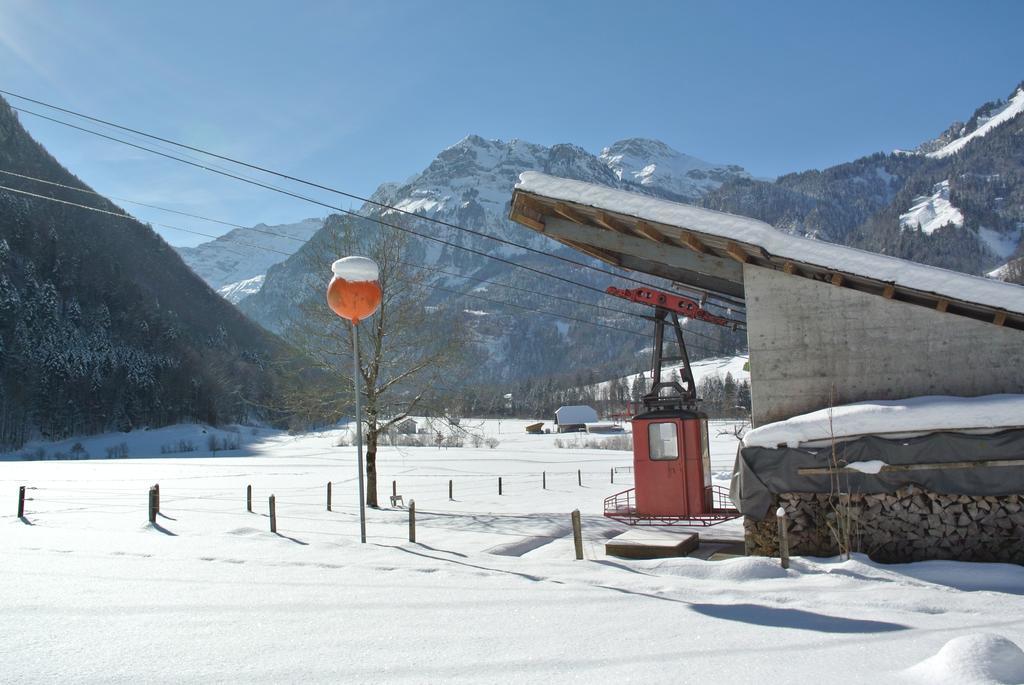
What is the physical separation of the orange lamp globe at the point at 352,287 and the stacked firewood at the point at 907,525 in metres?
6.53

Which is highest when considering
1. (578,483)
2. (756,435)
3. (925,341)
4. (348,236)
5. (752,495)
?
(348,236)

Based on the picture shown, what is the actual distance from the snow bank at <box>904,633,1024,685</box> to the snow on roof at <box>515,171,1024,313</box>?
20.4 feet

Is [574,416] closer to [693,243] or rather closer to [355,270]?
[693,243]

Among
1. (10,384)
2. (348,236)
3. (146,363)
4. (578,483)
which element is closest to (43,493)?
(348,236)

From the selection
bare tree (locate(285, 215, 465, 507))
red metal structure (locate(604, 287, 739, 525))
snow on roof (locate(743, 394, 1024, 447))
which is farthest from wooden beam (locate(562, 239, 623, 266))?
bare tree (locate(285, 215, 465, 507))

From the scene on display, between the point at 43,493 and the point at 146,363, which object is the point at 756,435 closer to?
the point at 43,493

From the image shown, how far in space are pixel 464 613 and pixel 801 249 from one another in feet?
23.6

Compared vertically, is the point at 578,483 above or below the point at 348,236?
below

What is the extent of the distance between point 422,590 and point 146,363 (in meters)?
104

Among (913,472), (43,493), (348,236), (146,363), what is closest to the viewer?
(913,472)

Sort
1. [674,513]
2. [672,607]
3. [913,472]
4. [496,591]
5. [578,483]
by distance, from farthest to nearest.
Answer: [578,483]
[674,513]
[913,472]
[496,591]
[672,607]

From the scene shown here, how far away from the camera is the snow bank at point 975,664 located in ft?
13.5

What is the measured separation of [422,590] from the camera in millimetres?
7023

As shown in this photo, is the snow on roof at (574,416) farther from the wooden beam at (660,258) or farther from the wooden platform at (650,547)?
the wooden platform at (650,547)
